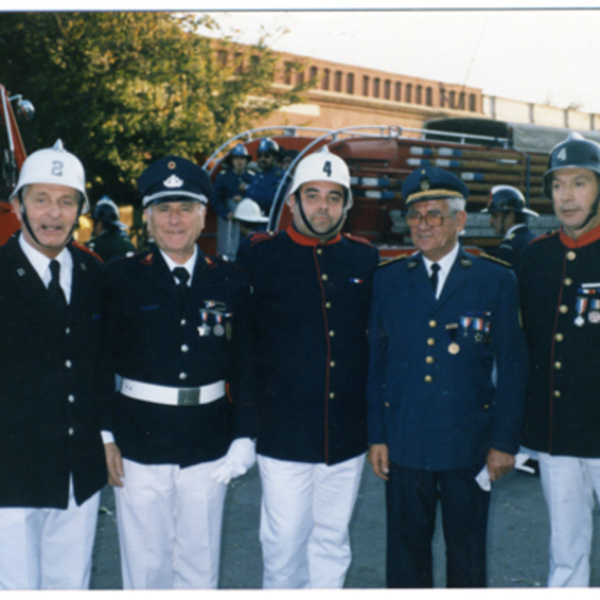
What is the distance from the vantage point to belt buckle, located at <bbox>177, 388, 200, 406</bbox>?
2939 millimetres

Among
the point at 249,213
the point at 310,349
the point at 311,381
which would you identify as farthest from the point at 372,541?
the point at 249,213

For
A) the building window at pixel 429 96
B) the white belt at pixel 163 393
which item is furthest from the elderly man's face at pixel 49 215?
the building window at pixel 429 96

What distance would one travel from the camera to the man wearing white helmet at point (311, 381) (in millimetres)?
3258

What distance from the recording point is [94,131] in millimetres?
7375

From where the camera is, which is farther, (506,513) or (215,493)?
(506,513)

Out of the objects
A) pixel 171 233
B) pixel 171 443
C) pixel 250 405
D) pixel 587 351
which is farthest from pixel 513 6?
pixel 171 443

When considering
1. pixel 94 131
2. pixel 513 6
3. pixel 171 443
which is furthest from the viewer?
pixel 94 131

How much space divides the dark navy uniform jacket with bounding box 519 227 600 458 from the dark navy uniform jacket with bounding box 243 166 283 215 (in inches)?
201

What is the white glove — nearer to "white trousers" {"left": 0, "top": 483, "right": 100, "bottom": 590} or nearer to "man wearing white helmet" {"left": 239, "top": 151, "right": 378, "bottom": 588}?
"man wearing white helmet" {"left": 239, "top": 151, "right": 378, "bottom": 588}

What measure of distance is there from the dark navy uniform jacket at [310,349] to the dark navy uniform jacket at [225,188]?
5.44 m

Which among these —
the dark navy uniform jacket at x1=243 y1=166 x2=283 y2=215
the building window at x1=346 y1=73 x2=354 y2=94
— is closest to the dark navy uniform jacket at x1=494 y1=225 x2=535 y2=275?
the building window at x1=346 y1=73 x2=354 y2=94

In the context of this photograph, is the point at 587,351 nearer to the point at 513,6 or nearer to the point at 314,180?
the point at 314,180

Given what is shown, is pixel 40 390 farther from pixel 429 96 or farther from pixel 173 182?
pixel 429 96

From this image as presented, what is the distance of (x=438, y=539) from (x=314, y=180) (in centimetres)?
267
